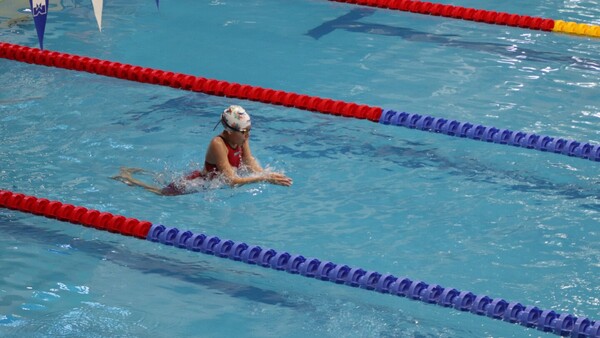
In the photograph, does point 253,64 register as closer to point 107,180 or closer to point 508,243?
point 107,180

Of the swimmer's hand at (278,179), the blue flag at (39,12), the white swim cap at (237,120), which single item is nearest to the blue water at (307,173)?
the swimmer's hand at (278,179)

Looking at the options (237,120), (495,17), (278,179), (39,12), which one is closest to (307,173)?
(278,179)

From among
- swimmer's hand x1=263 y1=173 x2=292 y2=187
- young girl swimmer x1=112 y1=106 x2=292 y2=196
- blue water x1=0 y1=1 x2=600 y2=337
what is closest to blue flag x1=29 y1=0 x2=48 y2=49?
blue water x1=0 y1=1 x2=600 y2=337

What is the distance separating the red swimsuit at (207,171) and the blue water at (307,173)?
56 mm

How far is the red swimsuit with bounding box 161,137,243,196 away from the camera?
609 cm

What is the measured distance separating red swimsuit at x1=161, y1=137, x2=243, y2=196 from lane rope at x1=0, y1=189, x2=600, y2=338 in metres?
0.54

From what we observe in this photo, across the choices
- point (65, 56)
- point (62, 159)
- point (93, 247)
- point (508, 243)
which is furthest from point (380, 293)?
point (65, 56)

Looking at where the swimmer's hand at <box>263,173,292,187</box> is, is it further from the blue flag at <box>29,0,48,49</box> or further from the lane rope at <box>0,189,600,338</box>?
the blue flag at <box>29,0,48,49</box>

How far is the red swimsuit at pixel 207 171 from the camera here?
609 centimetres

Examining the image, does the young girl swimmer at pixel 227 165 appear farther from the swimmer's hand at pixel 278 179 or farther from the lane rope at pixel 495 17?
the lane rope at pixel 495 17

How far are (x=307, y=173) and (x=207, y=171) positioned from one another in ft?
2.04

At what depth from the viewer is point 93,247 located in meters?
5.51

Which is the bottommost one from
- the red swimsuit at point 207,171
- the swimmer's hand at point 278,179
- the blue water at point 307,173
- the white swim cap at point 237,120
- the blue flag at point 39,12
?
the blue water at point 307,173

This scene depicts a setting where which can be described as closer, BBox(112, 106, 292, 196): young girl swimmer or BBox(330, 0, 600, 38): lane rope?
BBox(112, 106, 292, 196): young girl swimmer
